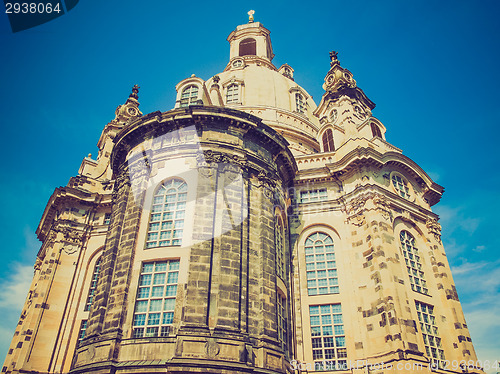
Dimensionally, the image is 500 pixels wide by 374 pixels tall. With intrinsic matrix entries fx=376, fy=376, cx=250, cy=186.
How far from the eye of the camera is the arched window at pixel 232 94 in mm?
38938

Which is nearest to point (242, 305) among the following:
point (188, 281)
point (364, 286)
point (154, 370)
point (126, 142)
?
point (188, 281)

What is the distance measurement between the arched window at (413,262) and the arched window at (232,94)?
2197 cm

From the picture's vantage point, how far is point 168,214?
20.2m

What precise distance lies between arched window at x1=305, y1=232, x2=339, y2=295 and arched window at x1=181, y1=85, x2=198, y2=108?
12.8m

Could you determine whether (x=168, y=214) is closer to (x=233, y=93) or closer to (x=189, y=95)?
(x=189, y=95)

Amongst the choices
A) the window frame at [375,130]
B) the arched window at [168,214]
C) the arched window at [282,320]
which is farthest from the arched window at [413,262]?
the arched window at [168,214]

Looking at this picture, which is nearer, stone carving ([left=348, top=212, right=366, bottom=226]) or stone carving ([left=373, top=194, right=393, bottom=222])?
stone carving ([left=373, top=194, right=393, bottom=222])

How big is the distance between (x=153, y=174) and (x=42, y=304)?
40.6ft

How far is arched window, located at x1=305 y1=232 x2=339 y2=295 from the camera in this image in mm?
23495

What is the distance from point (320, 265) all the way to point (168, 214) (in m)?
10.5

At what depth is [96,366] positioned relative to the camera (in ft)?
51.6

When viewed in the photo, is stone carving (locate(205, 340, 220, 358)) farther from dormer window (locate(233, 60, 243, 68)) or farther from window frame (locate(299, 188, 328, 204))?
dormer window (locate(233, 60, 243, 68))

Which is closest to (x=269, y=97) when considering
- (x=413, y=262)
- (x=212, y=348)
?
(x=413, y=262)

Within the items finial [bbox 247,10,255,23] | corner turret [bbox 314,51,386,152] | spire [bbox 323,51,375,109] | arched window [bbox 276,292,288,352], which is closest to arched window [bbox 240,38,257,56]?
finial [bbox 247,10,255,23]
